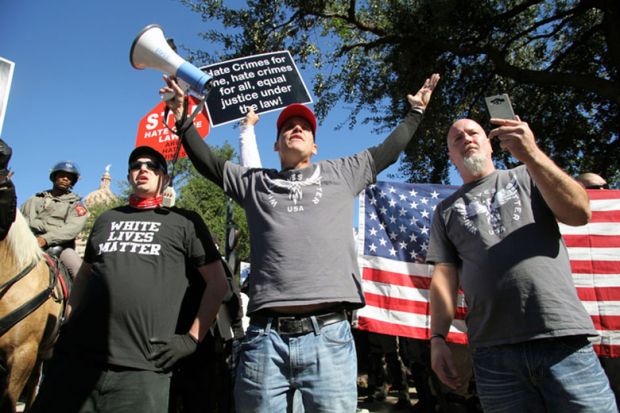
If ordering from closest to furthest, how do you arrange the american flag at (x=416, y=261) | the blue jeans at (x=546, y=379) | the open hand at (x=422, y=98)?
the blue jeans at (x=546, y=379) < the open hand at (x=422, y=98) < the american flag at (x=416, y=261)

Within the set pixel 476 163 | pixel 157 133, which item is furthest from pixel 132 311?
pixel 157 133

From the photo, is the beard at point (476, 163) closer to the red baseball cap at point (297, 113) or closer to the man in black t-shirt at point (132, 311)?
the red baseball cap at point (297, 113)

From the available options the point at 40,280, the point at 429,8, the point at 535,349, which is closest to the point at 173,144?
the point at 40,280

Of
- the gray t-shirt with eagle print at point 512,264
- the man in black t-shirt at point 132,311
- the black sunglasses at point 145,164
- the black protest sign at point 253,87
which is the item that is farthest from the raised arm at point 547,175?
the black sunglasses at point 145,164

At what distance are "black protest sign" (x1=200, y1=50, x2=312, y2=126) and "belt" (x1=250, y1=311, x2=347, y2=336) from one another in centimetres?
212

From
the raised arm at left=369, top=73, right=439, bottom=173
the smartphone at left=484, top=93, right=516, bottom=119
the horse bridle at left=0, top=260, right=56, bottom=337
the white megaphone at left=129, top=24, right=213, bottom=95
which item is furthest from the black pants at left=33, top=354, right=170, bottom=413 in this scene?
the smartphone at left=484, top=93, right=516, bottom=119

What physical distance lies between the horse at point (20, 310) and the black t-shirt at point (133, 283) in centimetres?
189

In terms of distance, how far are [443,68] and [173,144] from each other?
249 inches

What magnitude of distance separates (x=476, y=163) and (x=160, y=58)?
2080 millimetres

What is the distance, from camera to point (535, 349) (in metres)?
2.01

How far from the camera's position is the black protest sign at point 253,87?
3822 millimetres

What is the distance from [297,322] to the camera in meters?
2.18

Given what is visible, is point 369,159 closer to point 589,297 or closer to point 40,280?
point 589,297

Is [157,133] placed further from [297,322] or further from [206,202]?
[206,202]
